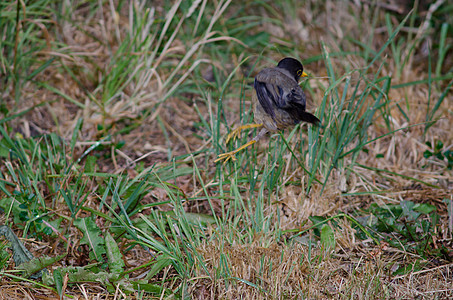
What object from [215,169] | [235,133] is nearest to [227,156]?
[235,133]

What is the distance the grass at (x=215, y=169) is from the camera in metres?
2.65

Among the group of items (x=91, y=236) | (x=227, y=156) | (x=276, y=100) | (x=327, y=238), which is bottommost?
(x=327, y=238)

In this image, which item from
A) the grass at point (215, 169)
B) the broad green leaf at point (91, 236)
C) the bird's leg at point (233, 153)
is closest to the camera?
the grass at point (215, 169)

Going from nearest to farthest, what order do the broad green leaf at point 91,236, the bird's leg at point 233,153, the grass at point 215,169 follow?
1. the grass at point 215,169
2. the broad green leaf at point 91,236
3. the bird's leg at point 233,153

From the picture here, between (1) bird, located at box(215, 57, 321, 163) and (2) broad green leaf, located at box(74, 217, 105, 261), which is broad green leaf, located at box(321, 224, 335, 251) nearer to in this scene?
(1) bird, located at box(215, 57, 321, 163)

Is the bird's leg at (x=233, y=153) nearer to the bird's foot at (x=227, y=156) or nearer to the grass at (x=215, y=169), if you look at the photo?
the bird's foot at (x=227, y=156)

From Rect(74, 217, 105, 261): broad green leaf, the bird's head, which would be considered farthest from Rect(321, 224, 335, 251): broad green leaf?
Rect(74, 217, 105, 261): broad green leaf

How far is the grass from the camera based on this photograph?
2.65 metres

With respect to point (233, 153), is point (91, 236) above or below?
below

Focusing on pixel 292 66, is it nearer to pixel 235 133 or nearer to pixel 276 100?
pixel 276 100

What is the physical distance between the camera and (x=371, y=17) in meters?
5.19

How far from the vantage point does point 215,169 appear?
11.6ft

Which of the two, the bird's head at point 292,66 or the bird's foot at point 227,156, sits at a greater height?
the bird's head at point 292,66

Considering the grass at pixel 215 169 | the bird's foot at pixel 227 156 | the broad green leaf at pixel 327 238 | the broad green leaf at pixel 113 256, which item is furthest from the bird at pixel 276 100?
the broad green leaf at pixel 113 256
